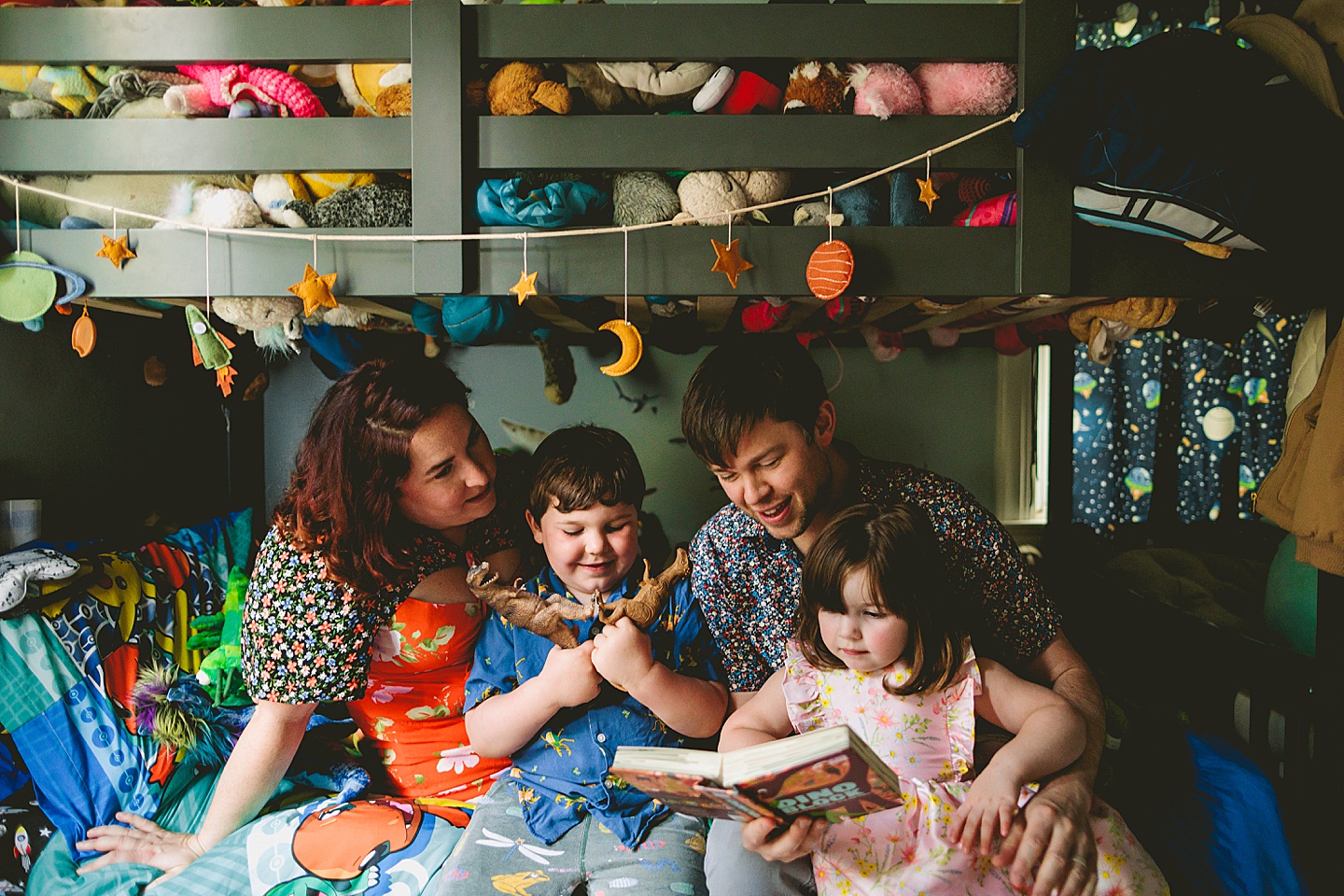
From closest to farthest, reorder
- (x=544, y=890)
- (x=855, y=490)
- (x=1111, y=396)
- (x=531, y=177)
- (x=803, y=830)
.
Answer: (x=803, y=830)
(x=544, y=890)
(x=531, y=177)
(x=855, y=490)
(x=1111, y=396)

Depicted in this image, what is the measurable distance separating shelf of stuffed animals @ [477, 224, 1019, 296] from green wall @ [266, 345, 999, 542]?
136 cm

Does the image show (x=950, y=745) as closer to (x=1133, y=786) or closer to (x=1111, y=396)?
(x=1133, y=786)

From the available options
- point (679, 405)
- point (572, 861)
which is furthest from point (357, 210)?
point (679, 405)

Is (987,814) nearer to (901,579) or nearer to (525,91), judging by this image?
(901,579)

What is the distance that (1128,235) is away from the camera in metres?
1.37

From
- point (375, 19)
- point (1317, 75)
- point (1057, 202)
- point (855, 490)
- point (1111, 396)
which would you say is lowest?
point (855, 490)

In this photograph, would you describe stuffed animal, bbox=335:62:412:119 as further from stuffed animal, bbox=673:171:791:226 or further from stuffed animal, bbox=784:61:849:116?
stuffed animal, bbox=784:61:849:116

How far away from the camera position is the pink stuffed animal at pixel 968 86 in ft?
4.35

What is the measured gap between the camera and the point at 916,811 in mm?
1186

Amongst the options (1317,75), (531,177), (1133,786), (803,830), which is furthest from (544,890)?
(1317,75)

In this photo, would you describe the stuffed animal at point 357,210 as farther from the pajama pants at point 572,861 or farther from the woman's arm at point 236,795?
the pajama pants at point 572,861

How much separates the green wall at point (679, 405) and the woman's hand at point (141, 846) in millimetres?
1449

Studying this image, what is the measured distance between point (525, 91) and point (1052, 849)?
148 cm

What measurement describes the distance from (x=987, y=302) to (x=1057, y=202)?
0.35 m
